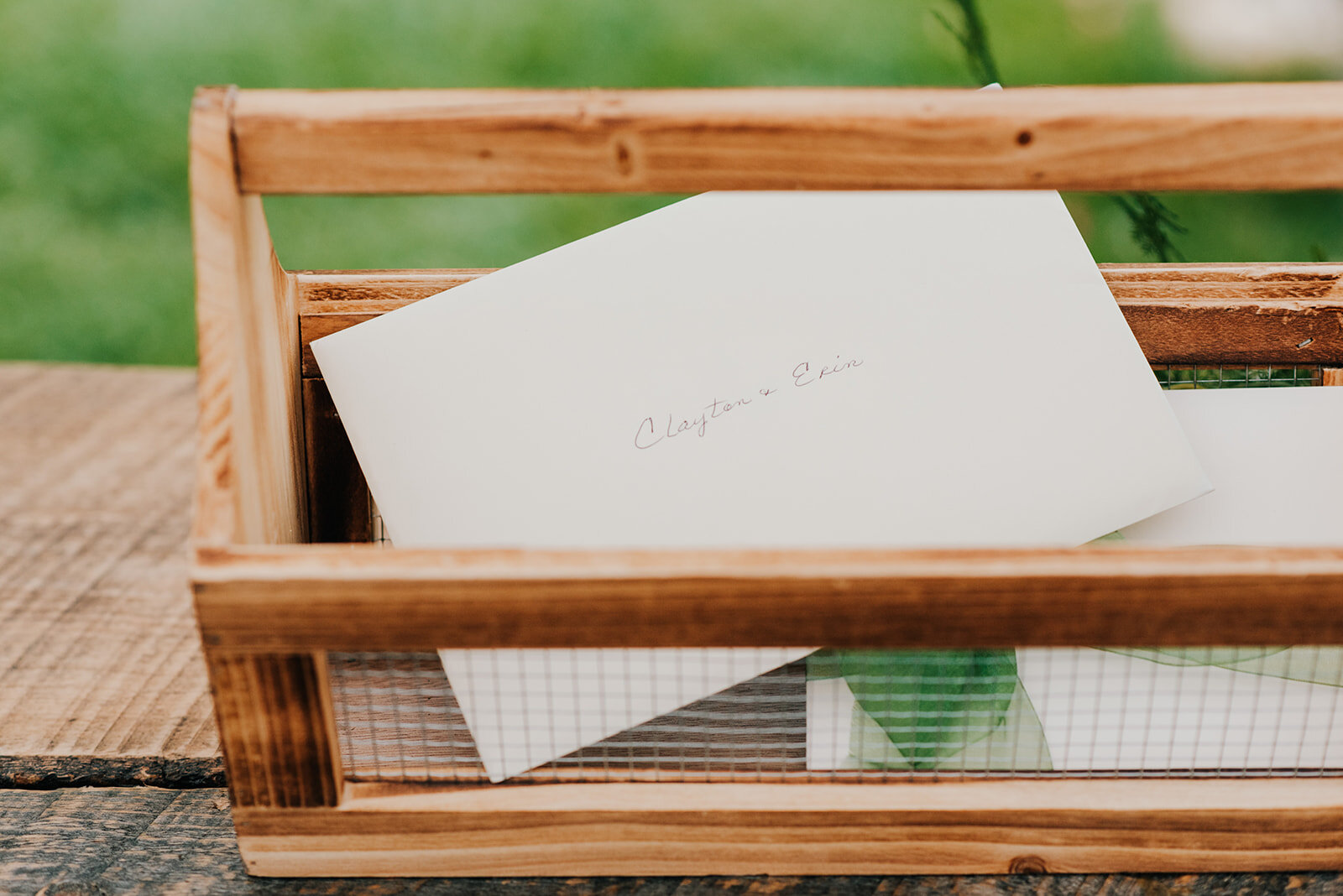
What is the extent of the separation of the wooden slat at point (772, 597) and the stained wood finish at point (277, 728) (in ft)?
0.06

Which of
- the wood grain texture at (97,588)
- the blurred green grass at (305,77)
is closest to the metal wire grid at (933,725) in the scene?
the wood grain texture at (97,588)

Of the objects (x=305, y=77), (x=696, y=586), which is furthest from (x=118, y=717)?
(x=305, y=77)

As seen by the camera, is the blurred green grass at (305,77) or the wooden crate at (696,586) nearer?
the wooden crate at (696,586)

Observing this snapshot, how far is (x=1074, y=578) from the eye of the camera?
0.30 metres

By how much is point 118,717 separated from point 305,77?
0.95m

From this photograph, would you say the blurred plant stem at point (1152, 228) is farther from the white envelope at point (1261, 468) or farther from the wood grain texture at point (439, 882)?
the wood grain texture at point (439, 882)

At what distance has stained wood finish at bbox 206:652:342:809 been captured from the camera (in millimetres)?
318

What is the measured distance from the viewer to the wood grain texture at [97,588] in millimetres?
412

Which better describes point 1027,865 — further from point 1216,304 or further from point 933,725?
point 1216,304

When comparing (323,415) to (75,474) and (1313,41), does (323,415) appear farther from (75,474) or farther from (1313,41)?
(1313,41)

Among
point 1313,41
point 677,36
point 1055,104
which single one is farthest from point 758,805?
point 677,36

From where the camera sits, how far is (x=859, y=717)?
0.37m

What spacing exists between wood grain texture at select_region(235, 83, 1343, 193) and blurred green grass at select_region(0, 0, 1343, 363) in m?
0.84

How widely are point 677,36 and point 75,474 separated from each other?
82cm
